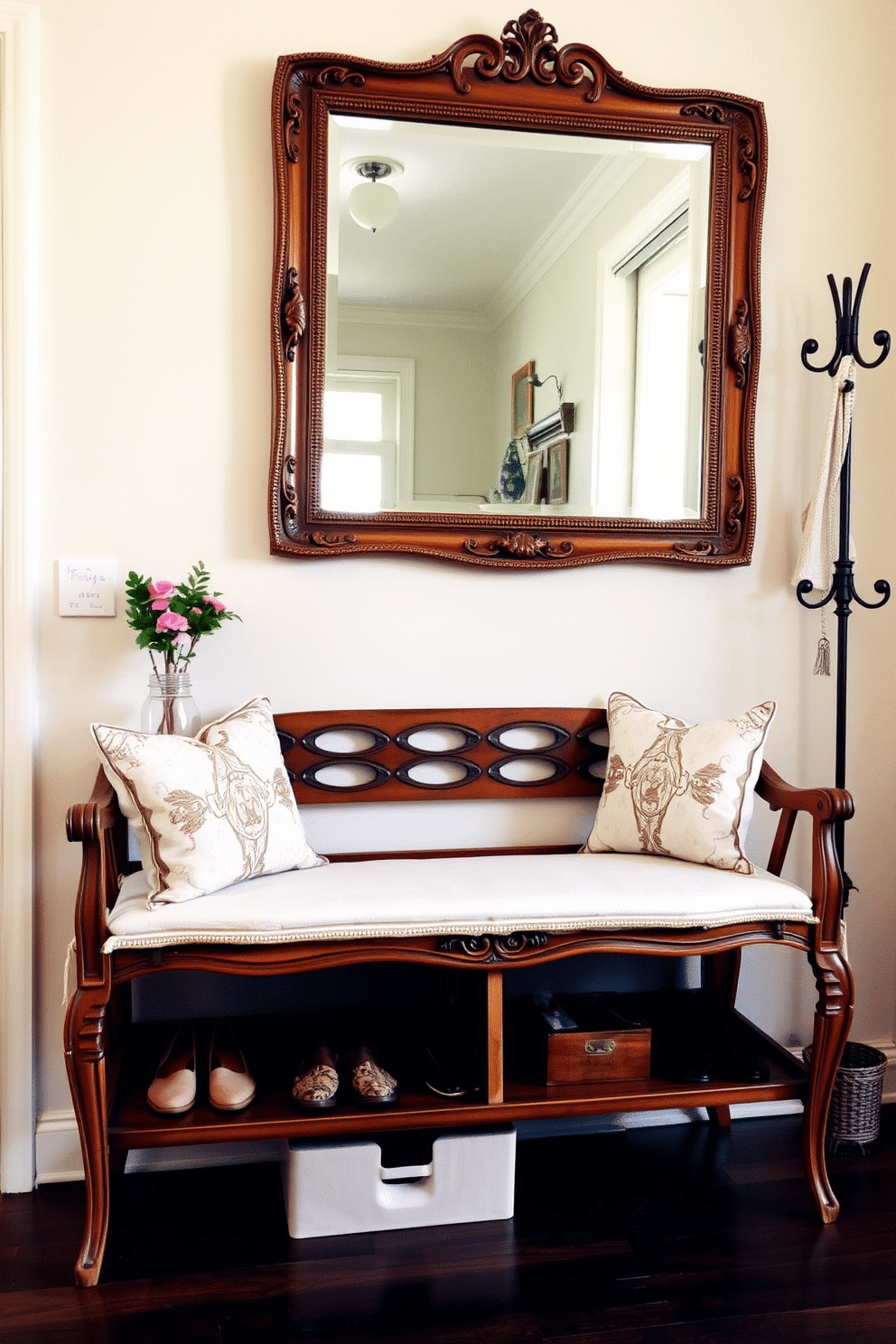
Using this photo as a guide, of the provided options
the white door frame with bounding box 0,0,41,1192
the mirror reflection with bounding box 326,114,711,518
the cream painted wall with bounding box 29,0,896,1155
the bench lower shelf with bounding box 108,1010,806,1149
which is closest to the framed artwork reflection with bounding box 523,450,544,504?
the mirror reflection with bounding box 326,114,711,518

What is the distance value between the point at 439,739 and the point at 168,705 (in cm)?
59

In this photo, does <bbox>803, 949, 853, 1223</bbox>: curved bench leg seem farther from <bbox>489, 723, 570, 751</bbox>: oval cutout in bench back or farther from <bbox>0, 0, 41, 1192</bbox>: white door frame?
<bbox>0, 0, 41, 1192</bbox>: white door frame

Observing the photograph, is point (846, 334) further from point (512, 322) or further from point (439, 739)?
point (439, 739)

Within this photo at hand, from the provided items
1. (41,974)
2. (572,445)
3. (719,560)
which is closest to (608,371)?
(572,445)

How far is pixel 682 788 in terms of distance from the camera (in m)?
2.10

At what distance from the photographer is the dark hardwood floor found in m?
1.67

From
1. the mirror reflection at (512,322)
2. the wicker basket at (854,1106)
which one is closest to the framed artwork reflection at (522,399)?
the mirror reflection at (512,322)

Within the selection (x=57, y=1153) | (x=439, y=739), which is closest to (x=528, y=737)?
(x=439, y=739)

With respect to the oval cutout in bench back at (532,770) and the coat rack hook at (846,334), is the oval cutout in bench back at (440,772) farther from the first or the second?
the coat rack hook at (846,334)

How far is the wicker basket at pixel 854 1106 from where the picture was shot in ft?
7.34

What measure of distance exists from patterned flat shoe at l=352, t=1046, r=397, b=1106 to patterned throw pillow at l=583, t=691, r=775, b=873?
0.67m

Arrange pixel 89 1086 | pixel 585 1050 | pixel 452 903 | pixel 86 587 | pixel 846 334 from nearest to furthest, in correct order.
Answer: pixel 89 1086, pixel 452 903, pixel 585 1050, pixel 86 587, pixel 846 334

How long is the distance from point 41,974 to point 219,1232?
0.63 metres

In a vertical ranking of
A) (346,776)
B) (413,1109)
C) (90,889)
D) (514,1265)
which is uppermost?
(346,776)
